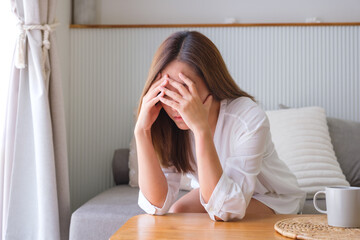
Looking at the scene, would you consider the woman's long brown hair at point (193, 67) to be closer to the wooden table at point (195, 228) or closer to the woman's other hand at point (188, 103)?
the woman's other hand at point (188, 103)

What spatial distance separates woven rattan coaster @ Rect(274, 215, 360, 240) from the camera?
2.98 ft

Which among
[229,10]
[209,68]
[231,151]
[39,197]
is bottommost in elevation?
[39,197]

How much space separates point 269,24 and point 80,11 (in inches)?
48.0

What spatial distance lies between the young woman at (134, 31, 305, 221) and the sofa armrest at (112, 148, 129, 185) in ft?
4.00

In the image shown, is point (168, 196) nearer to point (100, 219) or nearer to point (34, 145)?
point (100, 219)

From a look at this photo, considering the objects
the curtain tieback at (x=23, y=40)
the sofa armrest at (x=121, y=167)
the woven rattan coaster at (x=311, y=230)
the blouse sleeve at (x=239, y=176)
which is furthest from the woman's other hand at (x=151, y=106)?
the sofa armrest at (x=121, y=167)

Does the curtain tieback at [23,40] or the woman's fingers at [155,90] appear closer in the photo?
the woman's fingers at [155,90]

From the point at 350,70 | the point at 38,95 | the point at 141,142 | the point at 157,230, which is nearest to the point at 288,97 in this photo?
the point at 350,70

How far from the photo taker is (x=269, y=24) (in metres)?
2.94

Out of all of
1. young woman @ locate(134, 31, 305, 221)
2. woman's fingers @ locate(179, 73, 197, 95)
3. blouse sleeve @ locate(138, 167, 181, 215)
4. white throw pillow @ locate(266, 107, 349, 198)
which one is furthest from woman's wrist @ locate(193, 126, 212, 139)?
white throw pillow @ locate(266, 107, 349, 198)

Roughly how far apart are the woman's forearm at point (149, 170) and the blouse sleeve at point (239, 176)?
0.53 feet

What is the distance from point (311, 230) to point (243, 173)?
0.32 metres

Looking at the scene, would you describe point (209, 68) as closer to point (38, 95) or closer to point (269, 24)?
point (38, 95)

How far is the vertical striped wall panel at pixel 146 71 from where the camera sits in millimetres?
2941
